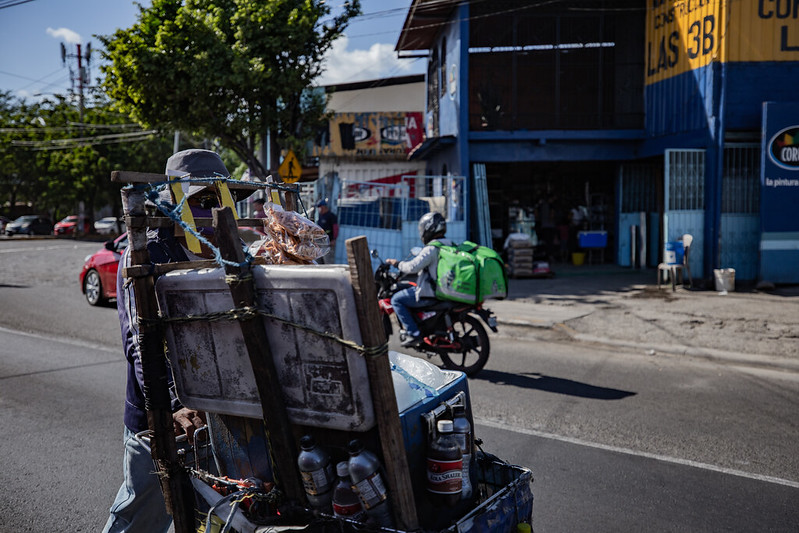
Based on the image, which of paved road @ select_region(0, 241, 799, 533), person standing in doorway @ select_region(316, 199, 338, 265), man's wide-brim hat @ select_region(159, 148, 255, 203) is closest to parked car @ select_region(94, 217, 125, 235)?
person standing in doorway @ select_region(316, 199, 338, 265)

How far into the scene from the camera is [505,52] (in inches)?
711

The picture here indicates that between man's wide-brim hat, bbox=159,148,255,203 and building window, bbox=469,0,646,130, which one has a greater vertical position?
building window, bbox=469,0,646,130

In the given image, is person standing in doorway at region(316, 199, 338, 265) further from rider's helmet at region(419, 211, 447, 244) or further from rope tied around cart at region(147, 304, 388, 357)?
rope tied around cart at region(147, 304, 388, 357)

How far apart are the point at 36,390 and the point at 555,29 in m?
15.6

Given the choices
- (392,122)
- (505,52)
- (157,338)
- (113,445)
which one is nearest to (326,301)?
(157,338)

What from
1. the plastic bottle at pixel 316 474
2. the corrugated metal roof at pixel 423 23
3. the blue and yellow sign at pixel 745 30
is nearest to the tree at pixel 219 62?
the corrugated metal roof at pixel 423 23

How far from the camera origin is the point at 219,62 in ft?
53.6

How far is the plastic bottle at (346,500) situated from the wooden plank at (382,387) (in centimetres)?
13

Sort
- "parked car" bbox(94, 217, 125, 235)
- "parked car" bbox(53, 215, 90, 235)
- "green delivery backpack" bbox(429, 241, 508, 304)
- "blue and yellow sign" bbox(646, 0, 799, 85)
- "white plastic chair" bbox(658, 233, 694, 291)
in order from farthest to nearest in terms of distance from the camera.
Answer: "parked car" bbox(94, 217, 125, 235) → "parked car" bbox(53, 215, 90, 235) → "white plastic chair" bbox(658, 233, 694, 291) → "blue and yellow sign" bbox(646, 0, 799, 85) → "green delivery backpack" bbox(429, 241, 508, 304)

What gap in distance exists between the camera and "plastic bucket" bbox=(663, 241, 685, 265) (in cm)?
1320

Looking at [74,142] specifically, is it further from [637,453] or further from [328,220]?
[637,453]

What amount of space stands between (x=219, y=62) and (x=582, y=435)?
13989mm

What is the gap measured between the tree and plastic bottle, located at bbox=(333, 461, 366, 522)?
49.9 ft

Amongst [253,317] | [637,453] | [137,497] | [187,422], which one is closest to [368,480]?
[253,317]
